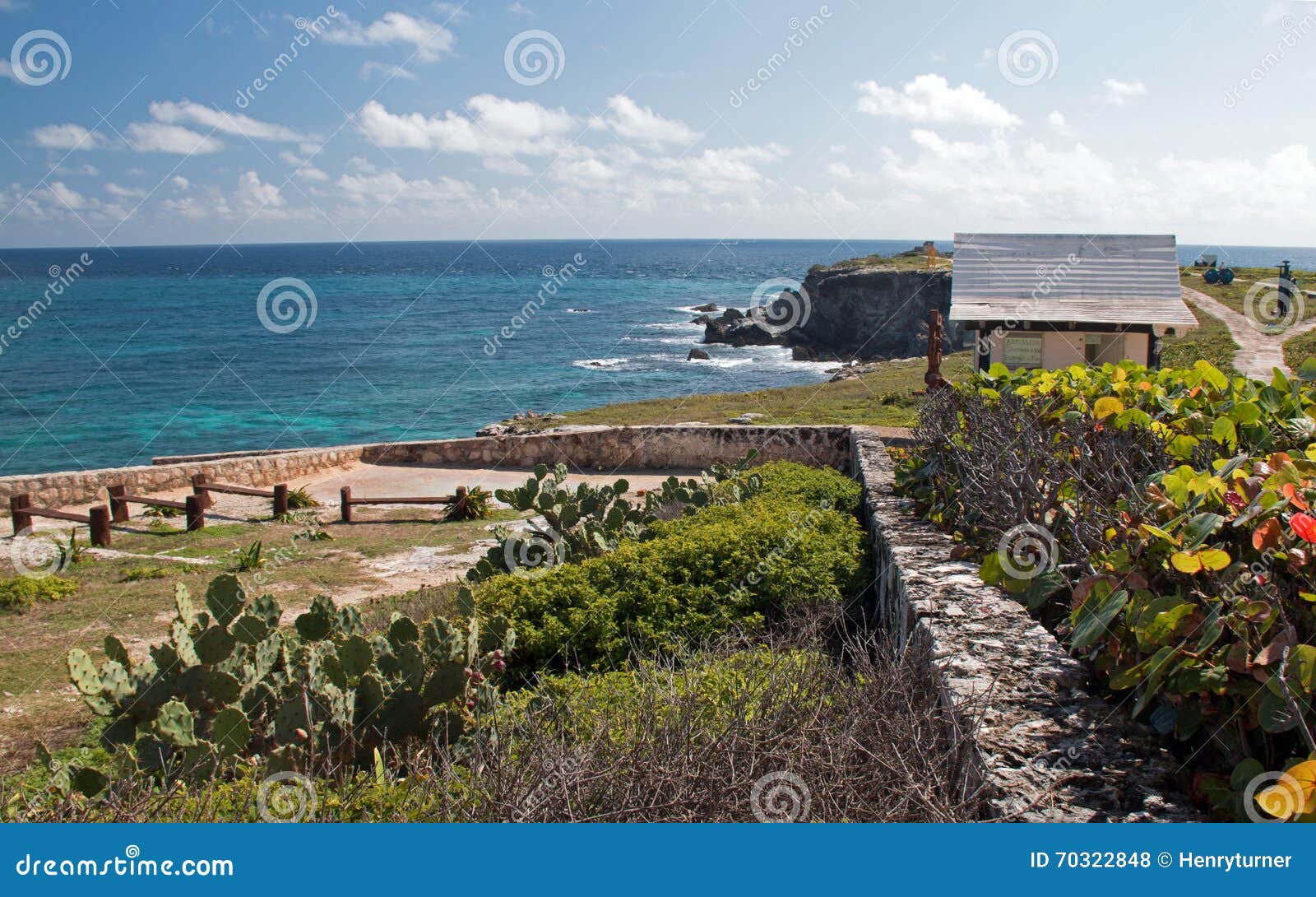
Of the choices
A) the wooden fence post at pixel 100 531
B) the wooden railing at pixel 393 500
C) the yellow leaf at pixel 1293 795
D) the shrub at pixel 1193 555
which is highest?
the shrub at pixel 1193 555

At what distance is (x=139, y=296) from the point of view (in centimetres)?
11188

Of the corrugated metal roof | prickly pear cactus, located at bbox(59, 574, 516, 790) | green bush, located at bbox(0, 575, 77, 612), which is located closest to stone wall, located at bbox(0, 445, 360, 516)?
green bush, located at bbox(0, 575, 77, 612)

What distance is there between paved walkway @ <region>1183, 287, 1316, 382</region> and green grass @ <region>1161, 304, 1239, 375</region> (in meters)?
0.24

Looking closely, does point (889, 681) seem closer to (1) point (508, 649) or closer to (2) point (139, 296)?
(1) point (508, 649)

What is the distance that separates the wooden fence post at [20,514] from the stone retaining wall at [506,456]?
1.41 metres

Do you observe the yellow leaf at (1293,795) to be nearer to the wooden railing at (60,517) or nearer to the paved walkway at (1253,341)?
the wooden railing at (60,517)

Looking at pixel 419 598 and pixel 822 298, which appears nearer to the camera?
pixel 419 598

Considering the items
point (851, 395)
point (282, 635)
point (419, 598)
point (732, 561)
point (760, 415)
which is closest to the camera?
point (282, 635)

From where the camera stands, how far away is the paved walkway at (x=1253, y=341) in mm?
22422

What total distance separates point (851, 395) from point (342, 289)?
105 m

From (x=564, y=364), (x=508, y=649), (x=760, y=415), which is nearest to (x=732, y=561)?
(x=508, y=649)

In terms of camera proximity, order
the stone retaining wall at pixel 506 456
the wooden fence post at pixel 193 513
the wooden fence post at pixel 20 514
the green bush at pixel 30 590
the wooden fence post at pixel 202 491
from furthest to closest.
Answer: the stone retaining wall at pixel 506 456 → the wooden fence post at pixel 202 491 → the wooden fence post at pixel 193 513 → the wooden fence post at pixel 20 514 → the green bush at pixel 30 590

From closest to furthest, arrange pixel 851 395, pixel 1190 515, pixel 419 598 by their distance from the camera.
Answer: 1. pixel 1190 515
2. pixel 419 598
3. pixel 851 395

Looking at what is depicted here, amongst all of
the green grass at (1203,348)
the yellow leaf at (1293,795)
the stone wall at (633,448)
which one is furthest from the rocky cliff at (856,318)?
the yellow leaf at (1293,795)
